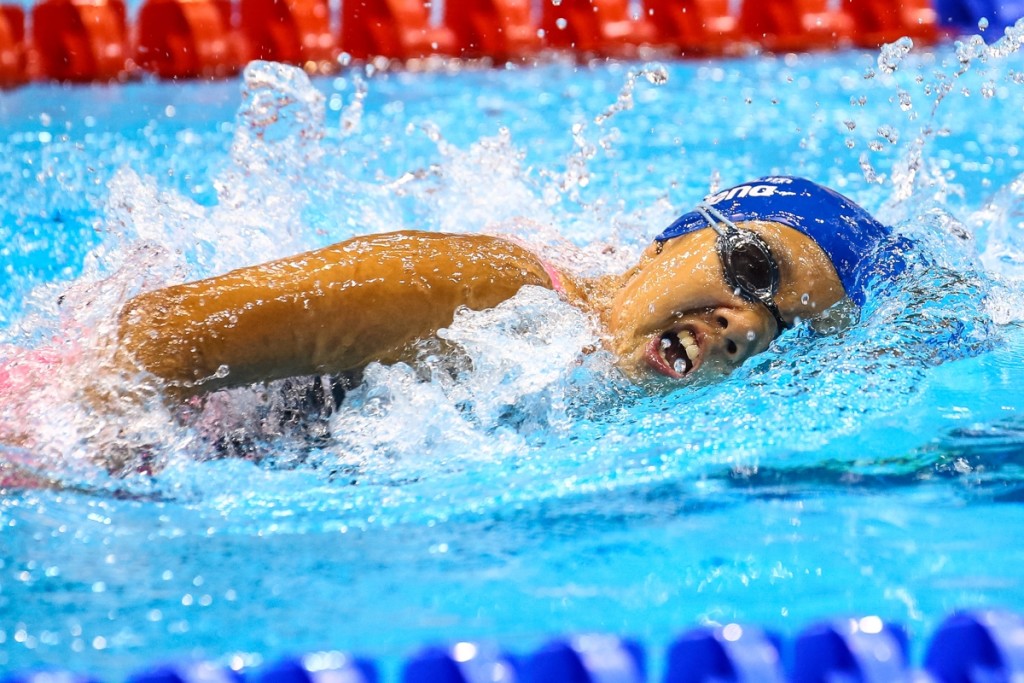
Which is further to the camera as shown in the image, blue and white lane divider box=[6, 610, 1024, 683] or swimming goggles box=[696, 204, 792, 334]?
swimming goggles box=[696, 204, 792, 334]

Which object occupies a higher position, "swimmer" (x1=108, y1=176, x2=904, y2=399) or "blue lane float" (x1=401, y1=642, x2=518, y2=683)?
"swimmer" (x1=108, y1=176, x2=904, y2=399)

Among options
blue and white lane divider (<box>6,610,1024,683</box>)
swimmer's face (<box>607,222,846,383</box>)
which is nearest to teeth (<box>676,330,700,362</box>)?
swimmer's face (<box>607,222,846,383</box>)

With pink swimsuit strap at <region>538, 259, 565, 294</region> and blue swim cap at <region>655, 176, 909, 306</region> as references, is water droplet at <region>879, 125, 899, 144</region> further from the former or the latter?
pink swimsuit strap at <region>538, 259, 565, 294</region>

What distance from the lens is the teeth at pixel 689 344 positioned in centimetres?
179

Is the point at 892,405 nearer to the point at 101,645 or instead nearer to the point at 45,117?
the point at 101,645

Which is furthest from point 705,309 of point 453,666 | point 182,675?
point 182,675

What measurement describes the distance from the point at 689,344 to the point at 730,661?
24.6 inches

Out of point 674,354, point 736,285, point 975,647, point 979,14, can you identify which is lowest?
point 975,647

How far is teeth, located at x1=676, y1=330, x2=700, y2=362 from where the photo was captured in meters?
1.79

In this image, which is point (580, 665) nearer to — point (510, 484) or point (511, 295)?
point (510, 484)

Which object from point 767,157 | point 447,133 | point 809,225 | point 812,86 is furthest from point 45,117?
point 809,225

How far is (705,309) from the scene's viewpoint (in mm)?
1775

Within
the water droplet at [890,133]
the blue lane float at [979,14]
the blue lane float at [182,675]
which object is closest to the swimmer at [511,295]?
the blue lane float at [182,675]

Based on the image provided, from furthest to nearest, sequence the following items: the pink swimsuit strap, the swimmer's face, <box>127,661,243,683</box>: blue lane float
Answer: the pink swimsuit strap → the swimmer's face → <box>127,661,243,683</box>: blue lane float
